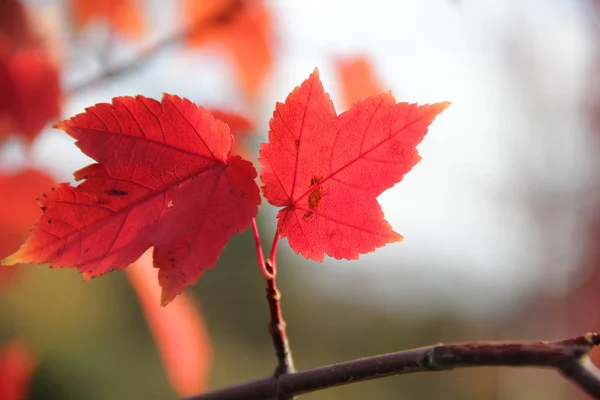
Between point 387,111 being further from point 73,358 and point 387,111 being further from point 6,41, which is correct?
point 73,358

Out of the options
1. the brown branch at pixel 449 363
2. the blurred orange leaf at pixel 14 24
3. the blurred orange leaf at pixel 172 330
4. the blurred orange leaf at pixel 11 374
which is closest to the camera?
the brown branch at pixel 449 363

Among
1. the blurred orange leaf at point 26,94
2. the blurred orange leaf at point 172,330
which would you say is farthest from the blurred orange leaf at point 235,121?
the blurred orange leaf at point 172,330

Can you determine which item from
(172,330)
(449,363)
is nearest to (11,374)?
(172,330)

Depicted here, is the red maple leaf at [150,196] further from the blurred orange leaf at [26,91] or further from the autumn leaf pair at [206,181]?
the blurred orange leaf at [26,91]

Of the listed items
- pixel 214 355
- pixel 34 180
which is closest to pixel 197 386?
pixel 34 180

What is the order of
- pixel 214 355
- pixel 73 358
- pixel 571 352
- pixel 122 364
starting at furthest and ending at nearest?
pixel 214 355
pixel 122 364
pixel 73 358
pixel 571 352

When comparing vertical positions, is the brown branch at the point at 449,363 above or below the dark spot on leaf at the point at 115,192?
below

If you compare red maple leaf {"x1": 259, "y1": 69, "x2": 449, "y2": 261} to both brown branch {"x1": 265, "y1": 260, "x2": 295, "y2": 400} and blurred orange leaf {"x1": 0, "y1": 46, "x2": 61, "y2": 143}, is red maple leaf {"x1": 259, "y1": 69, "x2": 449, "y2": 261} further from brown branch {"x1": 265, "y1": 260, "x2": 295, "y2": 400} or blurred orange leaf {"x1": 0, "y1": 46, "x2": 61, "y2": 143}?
blurred orange leaf {"x1": 0, "y1": 46, "x2": 61, "y2": 143}
